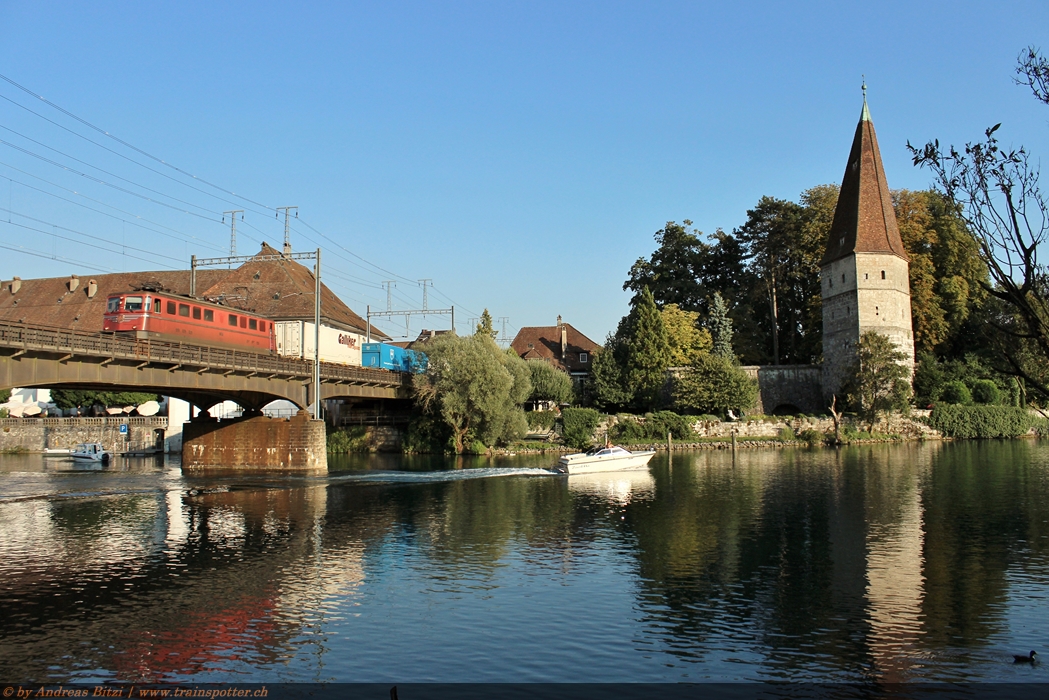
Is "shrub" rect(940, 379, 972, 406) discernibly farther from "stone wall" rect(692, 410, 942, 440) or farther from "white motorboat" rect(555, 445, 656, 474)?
"white motorboat" rect(555, 445, 656, 474)

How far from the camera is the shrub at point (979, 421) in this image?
68812mm

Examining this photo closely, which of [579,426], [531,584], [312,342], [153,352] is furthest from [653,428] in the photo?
[531,584]

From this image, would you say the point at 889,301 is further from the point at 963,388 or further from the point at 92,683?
the point at 92,683

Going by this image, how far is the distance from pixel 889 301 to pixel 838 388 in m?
8.68

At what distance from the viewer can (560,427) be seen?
69.2 m

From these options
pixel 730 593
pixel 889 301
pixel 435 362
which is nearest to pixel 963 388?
pixel 889 301

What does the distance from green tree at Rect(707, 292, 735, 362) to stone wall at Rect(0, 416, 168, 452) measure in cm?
5071

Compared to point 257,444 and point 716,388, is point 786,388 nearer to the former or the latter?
point 716,388

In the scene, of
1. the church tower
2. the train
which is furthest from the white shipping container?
the church tower

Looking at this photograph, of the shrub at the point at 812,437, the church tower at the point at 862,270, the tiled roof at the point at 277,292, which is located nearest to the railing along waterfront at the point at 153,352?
the tiled roof at the point at 277,292

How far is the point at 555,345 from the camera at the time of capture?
96.9m

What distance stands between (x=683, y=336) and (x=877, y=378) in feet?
57.1

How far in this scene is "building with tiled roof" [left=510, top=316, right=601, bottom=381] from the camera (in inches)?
3693

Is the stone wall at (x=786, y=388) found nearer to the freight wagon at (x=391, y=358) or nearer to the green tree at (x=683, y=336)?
the green tree at (x=683, y=336)
